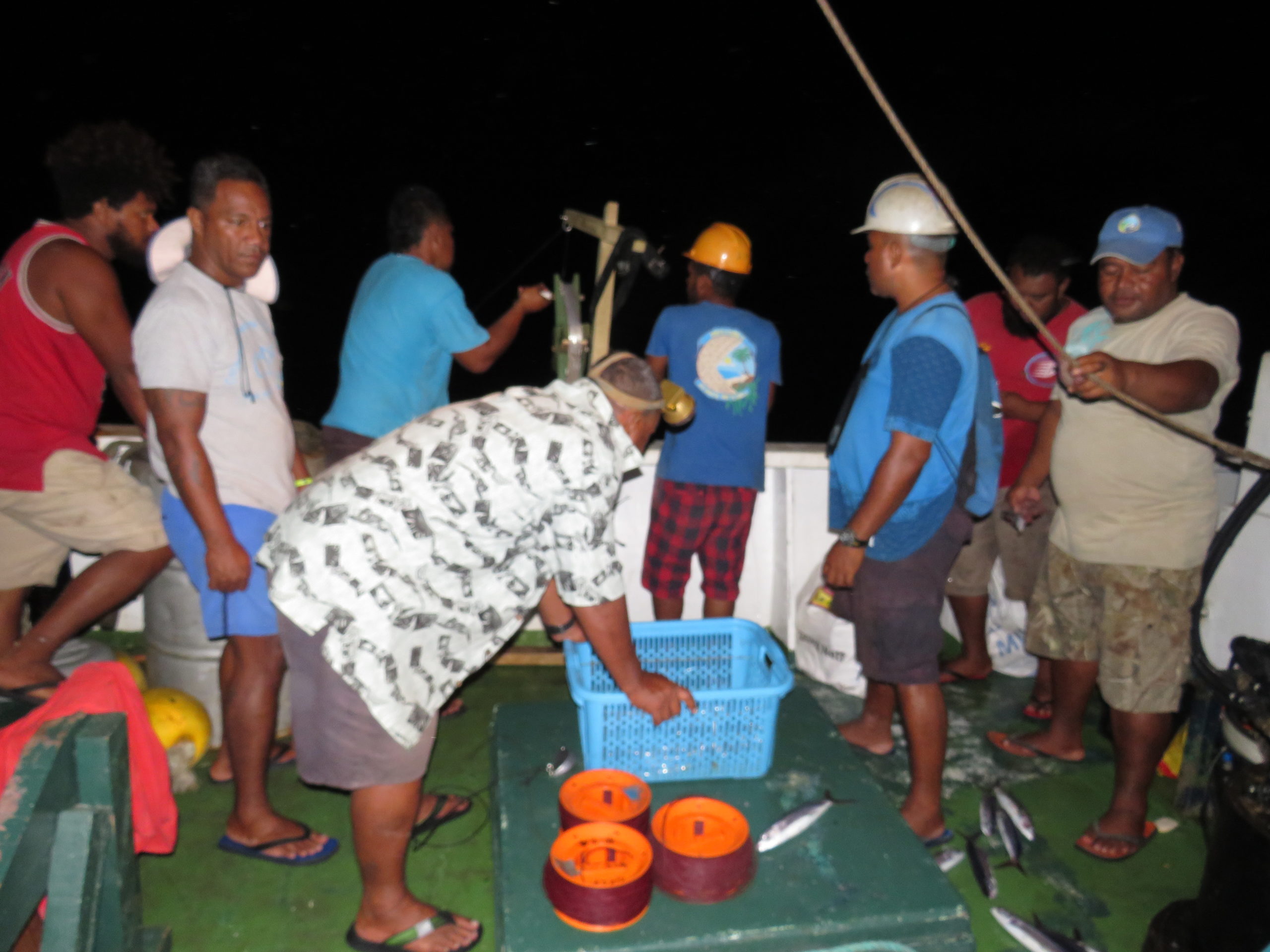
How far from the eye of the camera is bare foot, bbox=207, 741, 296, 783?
9.09ft

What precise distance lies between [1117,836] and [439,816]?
A: 85.0 inches

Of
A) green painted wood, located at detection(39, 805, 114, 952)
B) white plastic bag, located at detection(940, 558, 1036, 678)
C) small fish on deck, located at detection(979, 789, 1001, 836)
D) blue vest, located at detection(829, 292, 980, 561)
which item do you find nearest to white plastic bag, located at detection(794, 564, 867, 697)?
white plastic bag, located at detection(940, 558, 1036, 678)

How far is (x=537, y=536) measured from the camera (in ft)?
6.15

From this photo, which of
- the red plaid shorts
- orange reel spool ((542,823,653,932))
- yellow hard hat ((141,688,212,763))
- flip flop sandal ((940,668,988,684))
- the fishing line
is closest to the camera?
orange reel spool ((542,823,653,932))

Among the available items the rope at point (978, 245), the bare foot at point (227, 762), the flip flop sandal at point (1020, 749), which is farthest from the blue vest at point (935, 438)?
the bare foot at point (227, 762)

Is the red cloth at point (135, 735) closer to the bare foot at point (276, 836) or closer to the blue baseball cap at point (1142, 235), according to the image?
the bare foot at point (276, 836)

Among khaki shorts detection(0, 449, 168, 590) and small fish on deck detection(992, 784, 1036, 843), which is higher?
khaki shorts detection(0, 449, 168, 590)

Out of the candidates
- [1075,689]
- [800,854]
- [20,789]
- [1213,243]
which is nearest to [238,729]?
[20,789]

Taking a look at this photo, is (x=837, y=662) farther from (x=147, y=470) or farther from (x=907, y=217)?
(x=147, y=470)

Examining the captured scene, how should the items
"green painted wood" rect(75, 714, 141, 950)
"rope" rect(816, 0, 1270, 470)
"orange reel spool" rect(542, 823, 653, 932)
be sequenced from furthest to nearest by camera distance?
"orange reel spool" rect(542, 823, 653, 932) → "green painted wood" rect(75, 714, 141, 950) → "rope" rect(816, 0, 1270, 470)

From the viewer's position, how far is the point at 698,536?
11.5 ft

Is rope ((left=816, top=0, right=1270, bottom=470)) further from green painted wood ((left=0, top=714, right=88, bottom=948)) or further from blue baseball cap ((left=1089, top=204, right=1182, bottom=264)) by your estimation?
green painted wood ((left=0, top=714, right=88, bottom=948))

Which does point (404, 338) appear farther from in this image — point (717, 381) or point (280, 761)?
point (280, 761)

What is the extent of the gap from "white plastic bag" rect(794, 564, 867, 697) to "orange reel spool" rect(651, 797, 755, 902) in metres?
1.42
